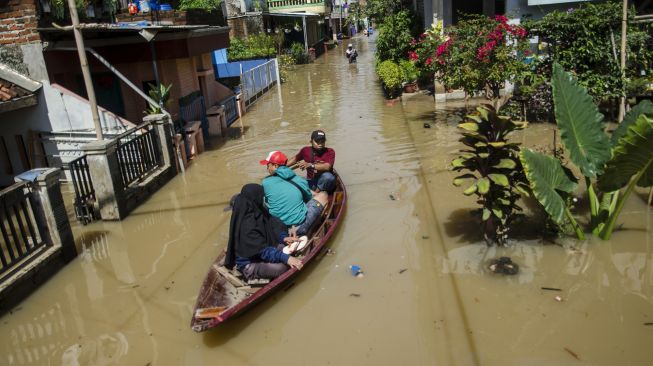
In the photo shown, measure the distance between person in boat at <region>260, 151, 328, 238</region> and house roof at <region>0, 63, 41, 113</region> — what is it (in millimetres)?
7196

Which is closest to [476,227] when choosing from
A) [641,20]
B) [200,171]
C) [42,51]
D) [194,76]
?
[200,171]

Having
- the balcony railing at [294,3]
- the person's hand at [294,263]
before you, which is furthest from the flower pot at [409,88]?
the balcony railing at [294,3]

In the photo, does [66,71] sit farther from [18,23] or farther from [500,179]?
[500,179]

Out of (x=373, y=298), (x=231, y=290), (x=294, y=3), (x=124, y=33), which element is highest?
(x=294, y=3)

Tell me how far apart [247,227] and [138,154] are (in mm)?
5872

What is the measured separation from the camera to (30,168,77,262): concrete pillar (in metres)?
7.59

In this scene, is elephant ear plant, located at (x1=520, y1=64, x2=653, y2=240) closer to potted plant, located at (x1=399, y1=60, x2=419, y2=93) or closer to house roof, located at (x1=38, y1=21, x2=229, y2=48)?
house roof, located at (x1=38, y1=21, x2=229, y2=48)

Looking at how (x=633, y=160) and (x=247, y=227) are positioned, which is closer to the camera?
(x=247, y=227)

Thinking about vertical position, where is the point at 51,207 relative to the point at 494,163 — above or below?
below

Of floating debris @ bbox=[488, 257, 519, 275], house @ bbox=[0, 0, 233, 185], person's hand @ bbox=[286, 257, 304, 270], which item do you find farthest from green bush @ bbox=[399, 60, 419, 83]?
person's hand @ bbox=[286, 257, 304, 270]

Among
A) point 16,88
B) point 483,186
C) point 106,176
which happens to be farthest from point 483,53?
point 16,88

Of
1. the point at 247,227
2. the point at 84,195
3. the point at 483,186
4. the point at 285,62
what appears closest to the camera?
the point at 247,227

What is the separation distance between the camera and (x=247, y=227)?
20.5 feet

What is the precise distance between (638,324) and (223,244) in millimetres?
5944
